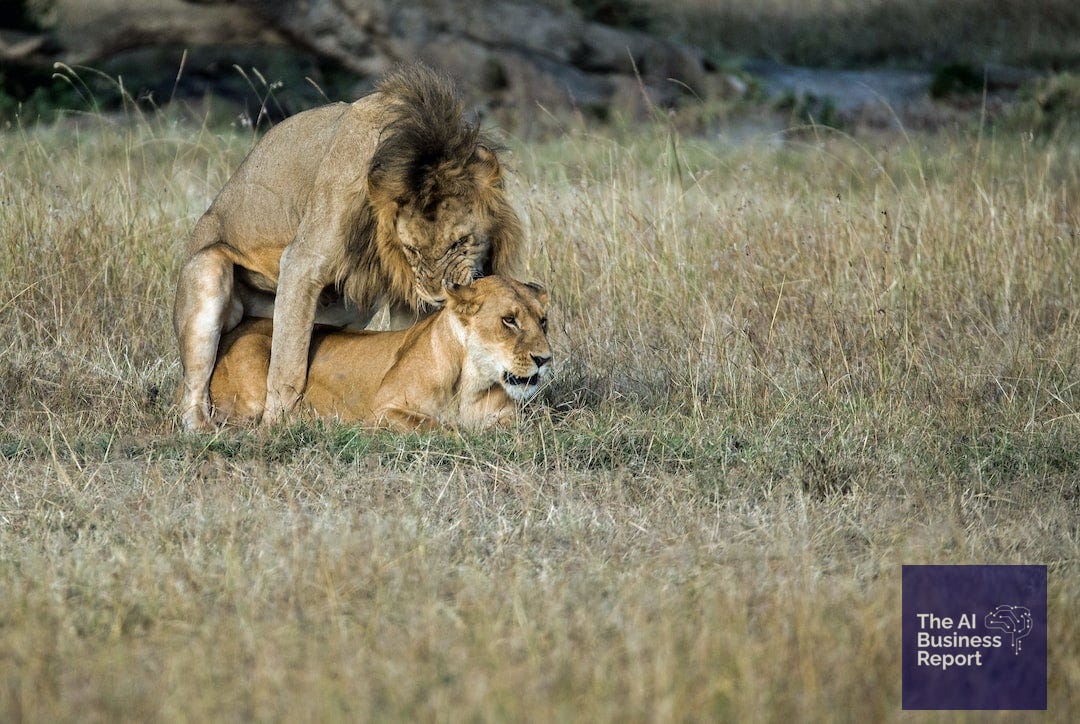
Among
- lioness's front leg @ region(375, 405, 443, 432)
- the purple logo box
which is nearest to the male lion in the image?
lioness's front leg @ region(375, 405, 443, 432)

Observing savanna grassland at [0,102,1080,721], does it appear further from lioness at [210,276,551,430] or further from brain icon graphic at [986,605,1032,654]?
lioness at [210,276,551,430]

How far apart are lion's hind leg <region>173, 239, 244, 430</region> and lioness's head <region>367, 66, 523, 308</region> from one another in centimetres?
86

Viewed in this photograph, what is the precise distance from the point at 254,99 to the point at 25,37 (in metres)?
2.89

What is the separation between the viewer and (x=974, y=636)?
12.2 ft

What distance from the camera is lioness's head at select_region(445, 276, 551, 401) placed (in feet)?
17.7

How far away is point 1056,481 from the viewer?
5055 mm

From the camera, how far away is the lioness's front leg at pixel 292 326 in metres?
5.64

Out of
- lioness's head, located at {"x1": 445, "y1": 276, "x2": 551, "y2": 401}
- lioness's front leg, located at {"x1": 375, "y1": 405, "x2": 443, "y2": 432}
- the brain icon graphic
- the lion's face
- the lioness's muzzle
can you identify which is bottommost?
lioness's front leg, located at {"x1": 375, "y1": 405, "x2": 443, "y2": 432}

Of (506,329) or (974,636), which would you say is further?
(506,329)

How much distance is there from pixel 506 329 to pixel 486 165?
0.67 meters

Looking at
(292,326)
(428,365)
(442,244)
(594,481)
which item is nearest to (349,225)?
(442,244)

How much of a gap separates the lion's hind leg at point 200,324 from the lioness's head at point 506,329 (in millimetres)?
1116

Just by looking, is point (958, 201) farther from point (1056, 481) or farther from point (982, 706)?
point (982, 706)

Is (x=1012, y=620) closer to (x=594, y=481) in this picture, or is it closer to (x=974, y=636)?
(x=974, y=636)
